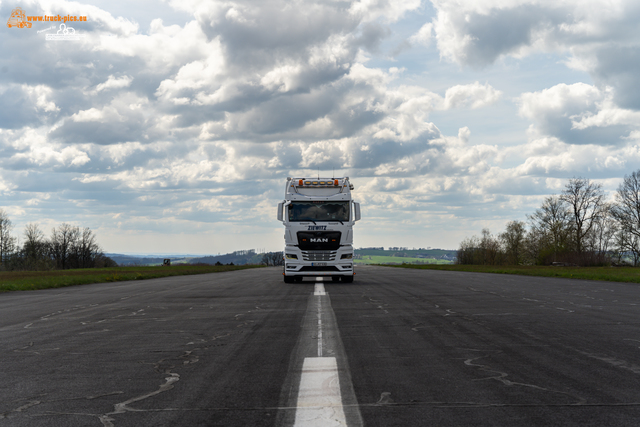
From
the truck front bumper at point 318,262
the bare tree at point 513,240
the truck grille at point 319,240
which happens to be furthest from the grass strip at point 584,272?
the bare tree at point 513,240

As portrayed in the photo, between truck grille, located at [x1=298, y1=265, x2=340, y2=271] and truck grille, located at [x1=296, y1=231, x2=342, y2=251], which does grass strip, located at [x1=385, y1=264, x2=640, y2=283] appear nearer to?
truck grille, located at [x1=298, y1=265, x2=340, y2=271]

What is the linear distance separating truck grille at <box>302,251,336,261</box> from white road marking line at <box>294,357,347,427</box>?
1670 centimetres

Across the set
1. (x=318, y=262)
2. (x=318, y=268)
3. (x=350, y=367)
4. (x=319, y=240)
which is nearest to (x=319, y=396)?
(x=350, y=367)

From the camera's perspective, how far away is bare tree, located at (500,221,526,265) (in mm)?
101387

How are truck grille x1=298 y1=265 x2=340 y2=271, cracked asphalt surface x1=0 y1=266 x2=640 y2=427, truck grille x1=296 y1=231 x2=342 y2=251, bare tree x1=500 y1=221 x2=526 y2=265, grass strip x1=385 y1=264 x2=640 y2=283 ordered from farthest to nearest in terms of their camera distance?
bare tree x1=500 y1=221 x2=526 y2=265 < grass strip x1=385 y1=264 x2=640 y2=283 < truck grille x1=298 y1=265 x2=340 y2=271 < truck grille x1=296 y1=231 x2=342 y2=251 < cracked asphalt surface x1=0 y1=266 x2=640 y2=427

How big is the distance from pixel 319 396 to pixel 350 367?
4.51 ft

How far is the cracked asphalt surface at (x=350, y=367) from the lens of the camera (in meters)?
4.62

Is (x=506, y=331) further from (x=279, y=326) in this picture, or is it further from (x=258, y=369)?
(x=258, y=369)

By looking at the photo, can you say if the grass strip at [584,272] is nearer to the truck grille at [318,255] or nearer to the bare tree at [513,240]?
the truck grille at [318,255]

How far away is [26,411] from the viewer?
476 cm

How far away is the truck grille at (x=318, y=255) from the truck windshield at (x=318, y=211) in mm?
1436

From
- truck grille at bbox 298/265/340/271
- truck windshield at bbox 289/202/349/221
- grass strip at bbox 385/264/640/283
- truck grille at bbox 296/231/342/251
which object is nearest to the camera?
truck grille at bbox 296/231/342/251

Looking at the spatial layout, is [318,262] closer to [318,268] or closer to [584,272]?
[318,268]

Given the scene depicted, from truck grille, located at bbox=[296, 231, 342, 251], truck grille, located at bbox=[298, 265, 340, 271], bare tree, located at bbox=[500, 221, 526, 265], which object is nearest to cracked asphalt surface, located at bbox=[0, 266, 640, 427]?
truck grille, located at bbox=[296, 231, 342, 251]
